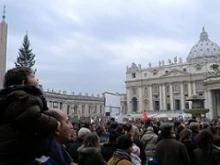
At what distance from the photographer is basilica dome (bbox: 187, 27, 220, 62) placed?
105875mm

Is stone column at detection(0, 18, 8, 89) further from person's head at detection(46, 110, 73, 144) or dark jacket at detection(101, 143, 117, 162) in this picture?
person's head at detection(46, 110, 73, 144)

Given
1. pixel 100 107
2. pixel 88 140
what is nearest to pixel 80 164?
pixel 88 140

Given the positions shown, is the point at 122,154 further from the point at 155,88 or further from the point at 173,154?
the point at 155,88

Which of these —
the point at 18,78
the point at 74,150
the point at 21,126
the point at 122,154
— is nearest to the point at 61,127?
the point at 21,126

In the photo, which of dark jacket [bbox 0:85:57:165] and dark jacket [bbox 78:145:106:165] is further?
dark jacket [bbox 78:145:106:165]

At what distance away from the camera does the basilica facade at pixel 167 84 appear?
88312mm

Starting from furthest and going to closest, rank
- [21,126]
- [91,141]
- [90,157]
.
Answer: [91,141], [90,157], [21,126]

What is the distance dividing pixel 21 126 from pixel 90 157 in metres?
2.80

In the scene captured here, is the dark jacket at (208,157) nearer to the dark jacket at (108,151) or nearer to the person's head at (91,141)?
the dark jacket at (108,151)

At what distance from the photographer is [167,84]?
92.5 m

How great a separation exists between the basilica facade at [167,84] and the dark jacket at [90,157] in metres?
81.4

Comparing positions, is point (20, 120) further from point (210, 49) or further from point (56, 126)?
point (210, 49)

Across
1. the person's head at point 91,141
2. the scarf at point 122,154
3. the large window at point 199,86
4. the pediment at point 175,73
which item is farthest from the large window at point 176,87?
the scarf at point 122,154

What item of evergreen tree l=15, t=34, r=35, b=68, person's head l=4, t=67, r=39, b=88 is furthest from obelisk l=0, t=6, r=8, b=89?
evergreen tree l=15, t=34, r=35, b=68
